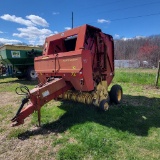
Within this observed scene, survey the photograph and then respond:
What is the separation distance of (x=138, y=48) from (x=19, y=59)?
4471 centimetres

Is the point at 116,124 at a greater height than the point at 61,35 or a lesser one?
lesser

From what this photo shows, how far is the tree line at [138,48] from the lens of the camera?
40.0 m

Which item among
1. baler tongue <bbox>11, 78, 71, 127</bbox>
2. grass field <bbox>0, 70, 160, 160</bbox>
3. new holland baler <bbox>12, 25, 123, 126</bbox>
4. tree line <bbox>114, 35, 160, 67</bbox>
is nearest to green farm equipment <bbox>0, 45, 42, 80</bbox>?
new holland baler <bbox>12, 25, 123, 126</bbox>

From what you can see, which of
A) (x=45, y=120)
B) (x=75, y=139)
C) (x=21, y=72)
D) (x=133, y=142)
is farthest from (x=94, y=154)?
(x=21, y=72)

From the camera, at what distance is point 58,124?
438cm

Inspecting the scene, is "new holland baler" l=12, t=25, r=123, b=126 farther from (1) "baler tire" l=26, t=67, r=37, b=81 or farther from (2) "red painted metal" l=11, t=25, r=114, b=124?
(1) "baler tire" l=26, t=67, r=37, b=81

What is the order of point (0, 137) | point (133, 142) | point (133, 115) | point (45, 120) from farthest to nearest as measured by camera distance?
point (133, 115)
point (45, 120)
point (0, 137)
point (133, 142)

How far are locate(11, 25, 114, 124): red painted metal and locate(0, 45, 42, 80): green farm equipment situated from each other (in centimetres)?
651

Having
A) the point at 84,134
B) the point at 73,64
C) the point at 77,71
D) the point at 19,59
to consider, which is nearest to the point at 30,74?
the point at 19,59

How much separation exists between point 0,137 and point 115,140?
2395mm

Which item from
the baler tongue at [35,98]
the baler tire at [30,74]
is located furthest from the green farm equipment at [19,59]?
the baler tongue at [35,98]

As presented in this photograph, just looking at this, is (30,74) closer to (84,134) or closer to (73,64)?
(73,64)

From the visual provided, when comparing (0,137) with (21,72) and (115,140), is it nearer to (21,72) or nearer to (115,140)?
(115,140)

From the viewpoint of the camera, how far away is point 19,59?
39.7ft
